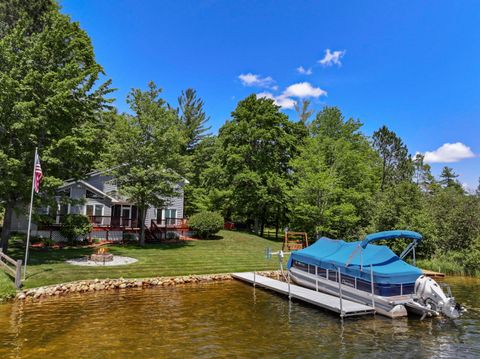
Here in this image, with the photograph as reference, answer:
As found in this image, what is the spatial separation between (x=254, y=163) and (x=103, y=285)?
90.9 ft

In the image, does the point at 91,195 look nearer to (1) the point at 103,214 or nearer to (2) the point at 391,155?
(1) the point at 103,214

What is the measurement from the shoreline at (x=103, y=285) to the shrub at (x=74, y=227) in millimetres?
10828

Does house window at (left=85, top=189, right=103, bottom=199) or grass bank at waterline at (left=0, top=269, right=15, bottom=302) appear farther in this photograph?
house window at (left=85, top=189, right=103, bottom=199)

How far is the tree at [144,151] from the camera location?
91.5ft

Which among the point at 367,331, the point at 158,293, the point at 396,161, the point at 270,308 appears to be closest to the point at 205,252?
the point at 158,293

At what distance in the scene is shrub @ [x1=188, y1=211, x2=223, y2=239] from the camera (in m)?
34.6

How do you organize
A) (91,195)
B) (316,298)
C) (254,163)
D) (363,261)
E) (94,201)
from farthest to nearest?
(254,163), (91,195), (94,201), (363,261), (316,298)

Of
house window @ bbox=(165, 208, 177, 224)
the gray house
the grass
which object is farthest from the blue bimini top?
house window @ bbox=(165, 208, 177, 224)

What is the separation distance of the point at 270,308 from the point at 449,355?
736cm

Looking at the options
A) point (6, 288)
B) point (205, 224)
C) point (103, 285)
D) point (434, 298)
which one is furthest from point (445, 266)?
point (6, 288)

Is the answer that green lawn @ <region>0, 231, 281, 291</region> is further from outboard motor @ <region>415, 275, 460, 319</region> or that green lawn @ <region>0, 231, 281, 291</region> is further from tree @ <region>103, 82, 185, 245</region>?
outboard motor @ <region>415, 275, 460, 319</region>

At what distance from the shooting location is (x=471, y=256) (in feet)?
81.1

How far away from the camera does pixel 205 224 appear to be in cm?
3456

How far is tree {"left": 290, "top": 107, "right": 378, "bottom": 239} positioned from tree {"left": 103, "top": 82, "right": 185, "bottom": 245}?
547 inches
